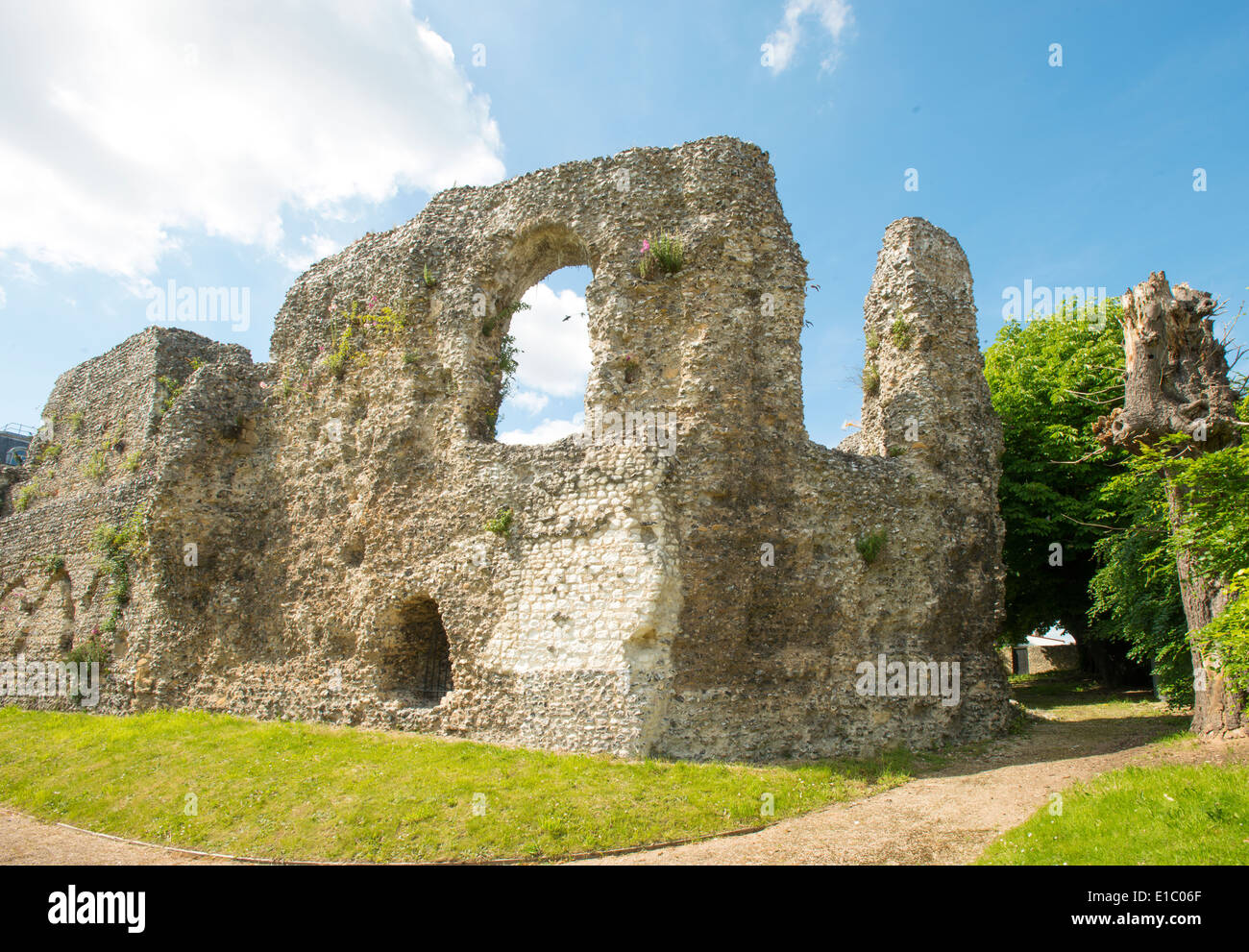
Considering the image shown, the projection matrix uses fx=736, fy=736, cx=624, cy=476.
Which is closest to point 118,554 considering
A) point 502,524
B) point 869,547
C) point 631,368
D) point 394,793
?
point 502,524

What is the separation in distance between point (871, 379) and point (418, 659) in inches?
412

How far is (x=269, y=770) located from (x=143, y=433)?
1385 cm

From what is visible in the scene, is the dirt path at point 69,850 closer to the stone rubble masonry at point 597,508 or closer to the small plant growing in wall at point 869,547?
the stone rubble masonry at point 597,508

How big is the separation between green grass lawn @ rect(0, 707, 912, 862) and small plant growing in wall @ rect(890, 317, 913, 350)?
746 cm

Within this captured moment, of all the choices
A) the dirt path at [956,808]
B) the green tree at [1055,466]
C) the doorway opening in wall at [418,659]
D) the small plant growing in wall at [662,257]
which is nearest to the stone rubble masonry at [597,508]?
the doorway opening in wall at [418,659]

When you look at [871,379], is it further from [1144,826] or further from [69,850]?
[69,850]

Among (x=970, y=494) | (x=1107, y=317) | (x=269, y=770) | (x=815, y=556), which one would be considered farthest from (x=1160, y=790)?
(x=1107, y=317)

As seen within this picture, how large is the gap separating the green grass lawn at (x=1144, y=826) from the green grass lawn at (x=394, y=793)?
262 cm

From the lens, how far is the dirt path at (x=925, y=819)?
7371 millimetres

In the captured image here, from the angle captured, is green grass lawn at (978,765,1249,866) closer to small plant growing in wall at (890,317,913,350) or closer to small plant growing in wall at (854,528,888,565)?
small plant growing in wall at (854,528,888,565)

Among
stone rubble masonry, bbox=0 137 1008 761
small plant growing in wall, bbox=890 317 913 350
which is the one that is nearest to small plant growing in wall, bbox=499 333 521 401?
stone rubble masonry, bbox=0 137 1008 761

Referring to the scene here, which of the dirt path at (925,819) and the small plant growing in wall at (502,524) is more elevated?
the small plant growing in wall at (502,524)

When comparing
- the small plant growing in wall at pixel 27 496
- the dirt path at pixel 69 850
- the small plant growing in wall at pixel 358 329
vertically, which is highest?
the small plant growing in wall at pixel 358 329

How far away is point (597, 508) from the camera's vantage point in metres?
11.3
